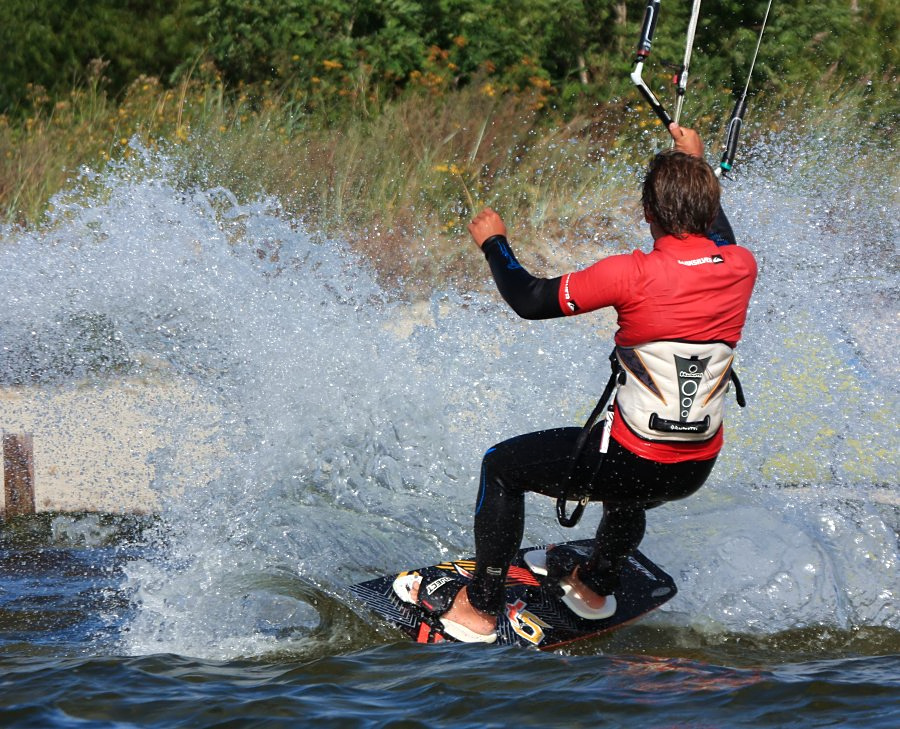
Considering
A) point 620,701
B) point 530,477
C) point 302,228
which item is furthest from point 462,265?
point 620,701

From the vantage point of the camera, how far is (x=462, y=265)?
781 cm

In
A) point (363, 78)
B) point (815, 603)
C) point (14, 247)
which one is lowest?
point (815, 603)

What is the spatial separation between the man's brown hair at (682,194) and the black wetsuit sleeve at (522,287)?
1.29 feet

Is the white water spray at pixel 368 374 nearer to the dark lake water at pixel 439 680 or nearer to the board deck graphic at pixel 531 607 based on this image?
the board deck graphic at pixel 531 607

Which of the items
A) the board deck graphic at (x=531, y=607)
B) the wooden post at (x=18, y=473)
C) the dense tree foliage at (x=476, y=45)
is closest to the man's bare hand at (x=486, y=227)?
the board deck graphic at (x=531, y=607)

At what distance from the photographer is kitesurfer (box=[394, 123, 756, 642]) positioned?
3.59 meters

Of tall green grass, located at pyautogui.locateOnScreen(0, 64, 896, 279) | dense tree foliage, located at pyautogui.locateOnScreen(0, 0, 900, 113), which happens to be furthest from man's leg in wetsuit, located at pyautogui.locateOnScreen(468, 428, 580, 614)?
dense tree foliage, located at pyautogui.locateOnScreen(0, 0, 900, 113)

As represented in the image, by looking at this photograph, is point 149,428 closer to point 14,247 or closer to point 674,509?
point 14,247

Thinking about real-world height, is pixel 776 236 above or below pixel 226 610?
above

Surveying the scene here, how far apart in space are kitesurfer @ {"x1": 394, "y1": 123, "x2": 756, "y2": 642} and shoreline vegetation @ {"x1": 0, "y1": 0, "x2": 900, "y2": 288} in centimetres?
380

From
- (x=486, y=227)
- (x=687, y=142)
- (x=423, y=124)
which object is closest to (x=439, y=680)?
(x=486, y=227)

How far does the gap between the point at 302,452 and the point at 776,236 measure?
9.99ft

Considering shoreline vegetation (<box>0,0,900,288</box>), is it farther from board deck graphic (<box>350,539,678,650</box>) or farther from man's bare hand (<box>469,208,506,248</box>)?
man's bare hand (<box>469,208,506,248</box>)

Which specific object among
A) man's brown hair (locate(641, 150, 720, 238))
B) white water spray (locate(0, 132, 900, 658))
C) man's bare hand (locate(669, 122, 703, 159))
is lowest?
white water spray (locate(0, 132, 900, 658))
